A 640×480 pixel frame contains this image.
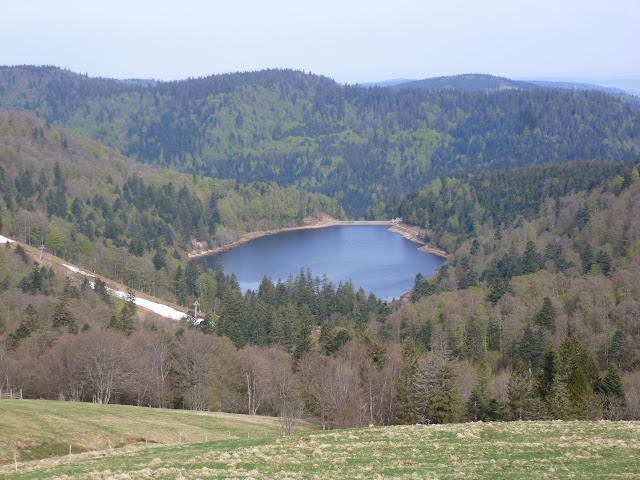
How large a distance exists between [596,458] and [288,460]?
28.0ft

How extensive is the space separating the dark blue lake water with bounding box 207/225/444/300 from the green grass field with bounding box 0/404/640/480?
76166 mm

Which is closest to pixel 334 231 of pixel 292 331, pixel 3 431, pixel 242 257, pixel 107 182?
pixel 242 257

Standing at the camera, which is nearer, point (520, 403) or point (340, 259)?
point (520, 403)

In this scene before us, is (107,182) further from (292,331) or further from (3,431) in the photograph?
(3,431)

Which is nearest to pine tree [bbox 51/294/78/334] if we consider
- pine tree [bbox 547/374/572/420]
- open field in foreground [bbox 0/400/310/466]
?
open field in foreground [bbox 0/400/310/466]

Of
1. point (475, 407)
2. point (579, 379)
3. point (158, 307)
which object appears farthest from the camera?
point (158, 307)

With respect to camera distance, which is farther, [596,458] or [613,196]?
[613,196]

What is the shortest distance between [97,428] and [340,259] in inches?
4279

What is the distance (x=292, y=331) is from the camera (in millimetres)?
65688

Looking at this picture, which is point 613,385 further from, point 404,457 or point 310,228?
point 310,228

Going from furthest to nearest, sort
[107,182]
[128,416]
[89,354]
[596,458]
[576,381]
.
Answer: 1. [107,182]
2. [89,354]
3. [576,381]
4. [128,416]
5. [596,458]

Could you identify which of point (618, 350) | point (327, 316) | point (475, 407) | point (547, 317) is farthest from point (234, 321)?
point (475, 407)

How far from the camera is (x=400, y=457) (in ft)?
63.0

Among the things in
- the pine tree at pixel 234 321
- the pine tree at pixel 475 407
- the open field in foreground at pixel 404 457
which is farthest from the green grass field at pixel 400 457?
the pine tree at pixel 234 321
